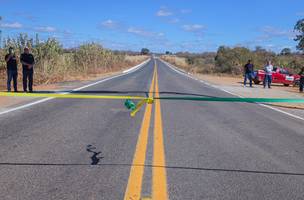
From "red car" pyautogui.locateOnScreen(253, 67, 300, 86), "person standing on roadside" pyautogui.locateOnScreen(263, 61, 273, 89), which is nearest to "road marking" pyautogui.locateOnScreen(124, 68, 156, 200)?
"person standing on roadside" pyautogui.locateOnScreen(263, 61, 273, 89)

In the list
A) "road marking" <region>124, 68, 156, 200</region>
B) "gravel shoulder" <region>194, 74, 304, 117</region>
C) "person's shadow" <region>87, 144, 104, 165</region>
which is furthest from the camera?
"gravel shoulder" <region>194, 74, 304, 117</region>

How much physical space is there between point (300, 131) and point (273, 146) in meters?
2.28

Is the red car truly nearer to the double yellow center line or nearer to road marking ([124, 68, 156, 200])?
the double yellow center line

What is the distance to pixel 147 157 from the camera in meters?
6.10

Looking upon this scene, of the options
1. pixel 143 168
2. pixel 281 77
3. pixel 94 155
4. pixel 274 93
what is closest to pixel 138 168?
pixel 143 168

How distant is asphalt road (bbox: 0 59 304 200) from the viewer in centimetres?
464

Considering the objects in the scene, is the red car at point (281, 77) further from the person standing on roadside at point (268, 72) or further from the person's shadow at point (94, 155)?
the person's shadow at point (94, 155)

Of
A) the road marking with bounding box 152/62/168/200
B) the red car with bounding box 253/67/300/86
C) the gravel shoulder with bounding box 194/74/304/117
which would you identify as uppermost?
the red car with bounding box 253/67/300/86

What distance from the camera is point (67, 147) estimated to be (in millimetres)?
6613

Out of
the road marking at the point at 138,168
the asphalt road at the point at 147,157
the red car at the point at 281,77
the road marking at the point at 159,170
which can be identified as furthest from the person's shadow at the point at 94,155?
the red car at the point at 281,77

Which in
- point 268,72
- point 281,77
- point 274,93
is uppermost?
point 268,72

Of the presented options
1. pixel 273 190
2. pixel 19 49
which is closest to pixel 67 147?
pixel 273 190

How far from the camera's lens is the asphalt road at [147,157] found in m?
4.64

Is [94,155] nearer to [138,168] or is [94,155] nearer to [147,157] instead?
[147,157]
